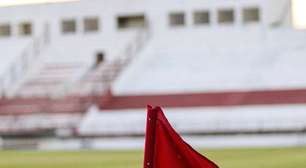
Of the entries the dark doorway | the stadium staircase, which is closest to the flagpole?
the stadium staircase

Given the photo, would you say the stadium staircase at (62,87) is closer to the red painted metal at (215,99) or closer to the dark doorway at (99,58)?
the dark doorway at (99,58)

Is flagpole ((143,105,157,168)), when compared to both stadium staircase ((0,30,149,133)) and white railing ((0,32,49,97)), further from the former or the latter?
white railing ((0,32,49,97))

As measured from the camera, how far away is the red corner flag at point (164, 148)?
555cm

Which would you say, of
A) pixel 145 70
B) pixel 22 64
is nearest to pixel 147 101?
pixel 145 70

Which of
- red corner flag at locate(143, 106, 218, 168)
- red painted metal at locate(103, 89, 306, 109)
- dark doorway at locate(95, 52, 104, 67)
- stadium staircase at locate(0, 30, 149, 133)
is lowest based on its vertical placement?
A: red corner flag at locate(143, 106, 218, 168)

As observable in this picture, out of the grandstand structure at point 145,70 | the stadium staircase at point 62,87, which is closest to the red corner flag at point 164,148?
the grandstand structure at point 145,70

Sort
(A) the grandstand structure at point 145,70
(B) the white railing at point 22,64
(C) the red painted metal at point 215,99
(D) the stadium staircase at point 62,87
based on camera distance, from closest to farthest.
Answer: (A) the grandstand structure at point 145,70
(C) the red painted metal at point 215,99
(D) the stadium staircase at point 62,87
(B) the white railing at point 22,64

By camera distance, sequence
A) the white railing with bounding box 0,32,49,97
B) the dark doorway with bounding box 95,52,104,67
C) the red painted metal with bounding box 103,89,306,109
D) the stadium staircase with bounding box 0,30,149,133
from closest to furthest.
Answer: the red painted metal with bounding box 103,89,306,109
the stadium staircase with bounding box 0,30,149,133
the white railing with bounding box 0,32,49,97
the dark doorway with bounding box 95,52,104,67

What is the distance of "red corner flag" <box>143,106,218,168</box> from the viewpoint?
5547 millimetres

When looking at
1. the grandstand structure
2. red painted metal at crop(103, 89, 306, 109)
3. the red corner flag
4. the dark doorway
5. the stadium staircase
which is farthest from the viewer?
the dark doorway

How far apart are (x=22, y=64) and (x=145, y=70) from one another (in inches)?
288

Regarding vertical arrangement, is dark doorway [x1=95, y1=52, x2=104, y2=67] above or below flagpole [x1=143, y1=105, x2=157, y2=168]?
above

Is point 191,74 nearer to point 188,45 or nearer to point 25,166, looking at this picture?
point 188,45

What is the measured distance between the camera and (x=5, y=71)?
4269 cm
